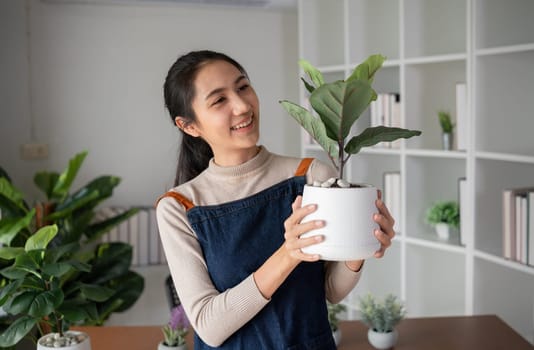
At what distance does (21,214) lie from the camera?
3.51m

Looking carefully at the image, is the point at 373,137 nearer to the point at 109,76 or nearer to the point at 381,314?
the point at 381,314

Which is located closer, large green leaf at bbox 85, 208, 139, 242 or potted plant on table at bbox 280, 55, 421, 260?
potted plant on table at bbox 280, 55, 421, 260

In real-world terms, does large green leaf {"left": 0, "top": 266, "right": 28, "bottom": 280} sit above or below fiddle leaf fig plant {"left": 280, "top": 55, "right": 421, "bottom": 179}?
below

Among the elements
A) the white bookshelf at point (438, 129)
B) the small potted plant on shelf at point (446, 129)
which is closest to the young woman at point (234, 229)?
the white bookshelf at point (438, 129)

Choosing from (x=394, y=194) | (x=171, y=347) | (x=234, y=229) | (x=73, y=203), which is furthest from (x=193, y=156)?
(x=73, y=203)

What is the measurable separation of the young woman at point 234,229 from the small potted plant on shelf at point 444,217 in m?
1.85

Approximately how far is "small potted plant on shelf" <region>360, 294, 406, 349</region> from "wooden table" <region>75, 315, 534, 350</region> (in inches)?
1.4

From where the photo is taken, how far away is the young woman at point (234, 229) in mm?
1373

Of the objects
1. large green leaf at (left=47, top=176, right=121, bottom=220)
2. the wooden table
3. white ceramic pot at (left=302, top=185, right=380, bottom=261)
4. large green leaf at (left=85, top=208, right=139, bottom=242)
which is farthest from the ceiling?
white ceramic pot at (left=302, top=185, right=380, bottom=261)

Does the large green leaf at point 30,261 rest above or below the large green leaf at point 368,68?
below

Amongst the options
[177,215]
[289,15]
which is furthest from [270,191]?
[289,15]

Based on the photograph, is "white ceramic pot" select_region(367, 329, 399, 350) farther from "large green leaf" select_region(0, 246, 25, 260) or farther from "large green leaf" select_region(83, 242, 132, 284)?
"large green leaf" select_region(83, 242, 132, 284)

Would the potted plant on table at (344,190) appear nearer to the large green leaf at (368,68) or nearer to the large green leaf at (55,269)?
the large green leaf at (368,68)

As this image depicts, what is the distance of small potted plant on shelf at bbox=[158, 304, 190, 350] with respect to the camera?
1.96 meters
